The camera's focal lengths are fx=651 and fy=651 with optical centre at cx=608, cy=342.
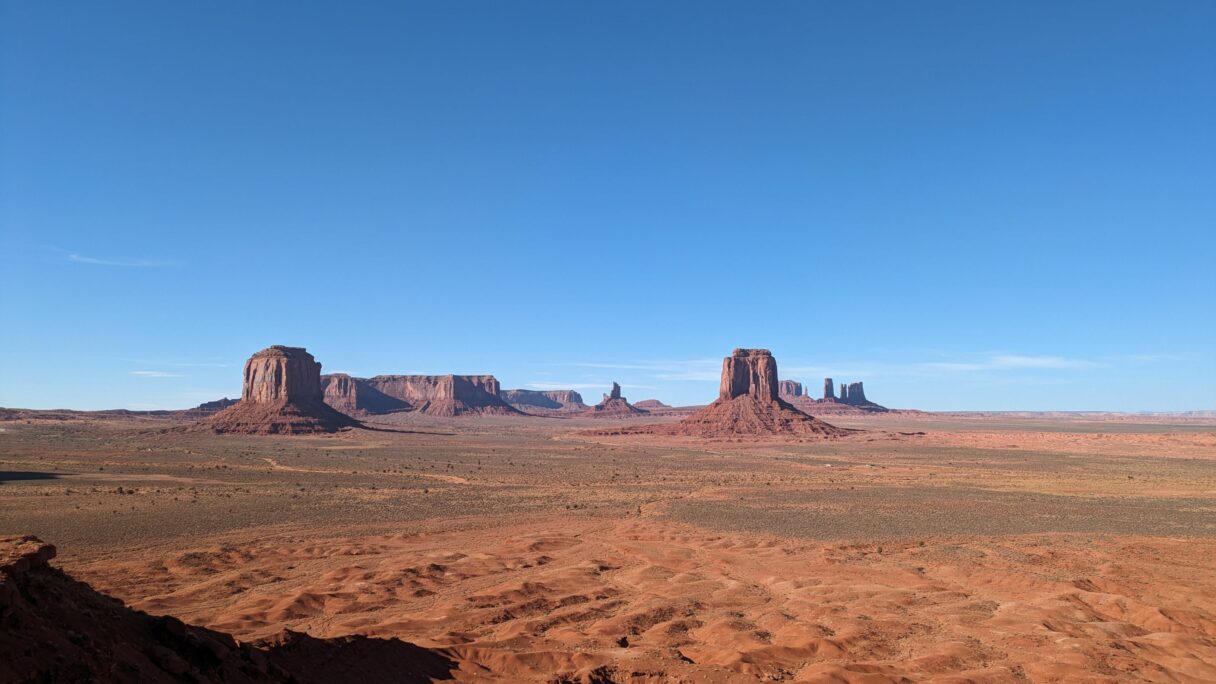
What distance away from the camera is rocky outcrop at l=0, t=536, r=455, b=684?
671 centimetres

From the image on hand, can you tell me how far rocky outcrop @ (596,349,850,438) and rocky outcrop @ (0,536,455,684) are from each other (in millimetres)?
93489

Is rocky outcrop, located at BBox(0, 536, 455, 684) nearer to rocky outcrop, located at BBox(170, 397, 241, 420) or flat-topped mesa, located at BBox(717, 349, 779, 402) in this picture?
flat-topped mesa, located at BBox(717, 349, 779, 402)

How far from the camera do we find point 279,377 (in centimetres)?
11188

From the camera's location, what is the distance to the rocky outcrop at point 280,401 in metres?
98.0

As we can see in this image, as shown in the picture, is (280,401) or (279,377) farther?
(279,377)

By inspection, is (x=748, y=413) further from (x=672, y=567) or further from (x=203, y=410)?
(x=203, y=410)

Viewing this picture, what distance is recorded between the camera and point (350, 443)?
8094cm

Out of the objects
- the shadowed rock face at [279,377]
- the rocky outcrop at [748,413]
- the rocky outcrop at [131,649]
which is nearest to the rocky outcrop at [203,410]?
the shadowed rock face at [279,377]

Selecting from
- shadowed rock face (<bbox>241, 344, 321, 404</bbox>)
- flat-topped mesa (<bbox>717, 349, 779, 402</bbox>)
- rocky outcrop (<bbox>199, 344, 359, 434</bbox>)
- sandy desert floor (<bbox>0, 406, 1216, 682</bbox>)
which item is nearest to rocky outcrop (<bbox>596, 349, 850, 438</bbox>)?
flat-topped mesa (<bbox>717, 349, 779, 402</bbox>)

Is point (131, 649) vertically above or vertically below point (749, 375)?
below

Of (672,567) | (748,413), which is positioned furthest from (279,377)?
(672,567)

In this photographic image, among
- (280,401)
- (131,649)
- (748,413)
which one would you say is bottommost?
(131,649)

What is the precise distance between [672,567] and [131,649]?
44.3 feet

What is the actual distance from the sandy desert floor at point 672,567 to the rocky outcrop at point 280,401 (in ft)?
187
